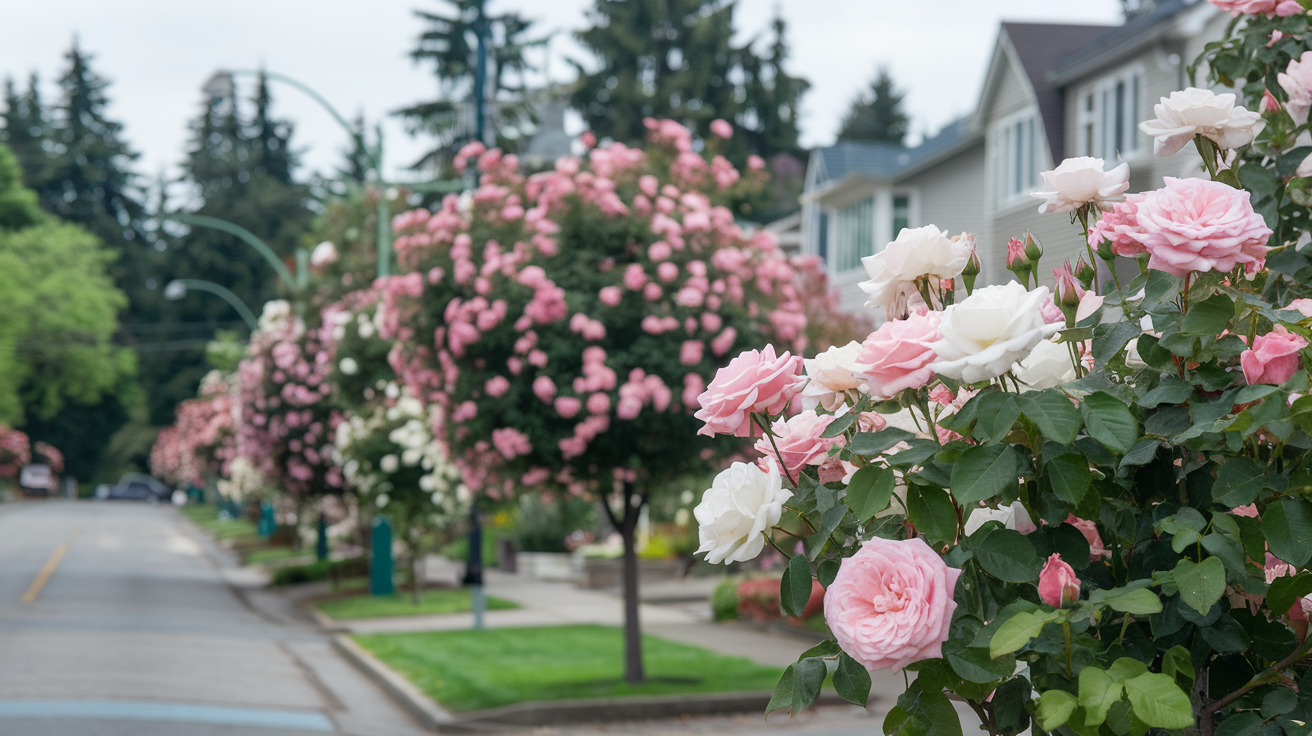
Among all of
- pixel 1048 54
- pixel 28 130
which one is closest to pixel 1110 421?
pixel 1048 54

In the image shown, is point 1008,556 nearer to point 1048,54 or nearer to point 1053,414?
point 1053,414

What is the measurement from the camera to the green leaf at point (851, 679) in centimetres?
204

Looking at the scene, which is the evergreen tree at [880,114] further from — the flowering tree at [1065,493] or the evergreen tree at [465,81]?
the flowering tree at [1065,493]

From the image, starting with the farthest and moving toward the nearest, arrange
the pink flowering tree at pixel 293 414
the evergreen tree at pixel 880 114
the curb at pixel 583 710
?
the evergreen tree at pixel 880 114
the pink flowering tree at pixel 293 414
the curb at pixel 583 710

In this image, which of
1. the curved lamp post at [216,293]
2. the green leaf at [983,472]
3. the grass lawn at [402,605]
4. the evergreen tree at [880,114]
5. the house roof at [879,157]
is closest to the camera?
the green leaf at [983,472]

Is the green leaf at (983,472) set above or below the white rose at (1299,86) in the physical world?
below

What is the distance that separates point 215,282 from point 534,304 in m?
73.8

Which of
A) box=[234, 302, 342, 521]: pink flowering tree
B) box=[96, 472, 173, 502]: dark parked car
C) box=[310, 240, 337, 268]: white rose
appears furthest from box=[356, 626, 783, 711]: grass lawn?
box=[96, 472, 173, 502]: dark parked car

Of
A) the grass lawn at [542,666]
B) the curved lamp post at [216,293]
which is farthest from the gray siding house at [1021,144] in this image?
the curved lamp post at [216,293]

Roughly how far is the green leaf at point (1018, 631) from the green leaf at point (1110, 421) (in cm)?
26

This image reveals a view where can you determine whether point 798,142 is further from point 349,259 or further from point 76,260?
point 76,260

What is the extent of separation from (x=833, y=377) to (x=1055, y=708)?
635mm

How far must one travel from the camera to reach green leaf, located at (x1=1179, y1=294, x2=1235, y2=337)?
1940mm

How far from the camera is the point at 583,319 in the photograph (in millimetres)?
10578
